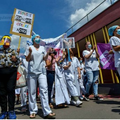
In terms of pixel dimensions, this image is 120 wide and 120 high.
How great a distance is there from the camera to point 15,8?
395 centimetres

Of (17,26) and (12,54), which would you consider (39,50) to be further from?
(17,26)

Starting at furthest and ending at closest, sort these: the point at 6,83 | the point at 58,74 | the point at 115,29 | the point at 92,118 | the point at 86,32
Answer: the point at 86,32
the point at 58,74
the point at 115,29
the point at 6,83
the point at 92,118

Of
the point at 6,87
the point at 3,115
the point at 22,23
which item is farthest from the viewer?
the point at 22,23

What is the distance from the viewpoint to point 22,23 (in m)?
4.00

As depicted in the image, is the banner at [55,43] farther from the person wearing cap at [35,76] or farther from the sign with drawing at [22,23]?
the person wearing cap at [35,76]

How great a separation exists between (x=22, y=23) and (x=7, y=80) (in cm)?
206

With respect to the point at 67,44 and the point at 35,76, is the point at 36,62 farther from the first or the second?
the point at 67,44

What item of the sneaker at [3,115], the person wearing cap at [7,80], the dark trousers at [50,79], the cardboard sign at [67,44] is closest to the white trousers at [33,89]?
the person wearing cap at [7,80]

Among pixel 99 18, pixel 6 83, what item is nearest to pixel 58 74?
pixel 6 83

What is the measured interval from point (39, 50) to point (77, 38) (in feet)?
23.7

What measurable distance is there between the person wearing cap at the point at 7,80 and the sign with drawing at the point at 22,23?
125cm

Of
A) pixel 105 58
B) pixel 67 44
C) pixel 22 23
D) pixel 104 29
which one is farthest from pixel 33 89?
pixel 104 29

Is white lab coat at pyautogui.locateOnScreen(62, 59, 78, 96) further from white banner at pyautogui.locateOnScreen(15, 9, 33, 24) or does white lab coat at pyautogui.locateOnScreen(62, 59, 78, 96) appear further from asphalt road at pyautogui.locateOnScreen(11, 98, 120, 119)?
white banner at pyautogui.locateOnScreen(15, 9, 33, 24)

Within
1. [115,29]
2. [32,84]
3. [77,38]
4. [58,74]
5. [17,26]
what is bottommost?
[32,84]
